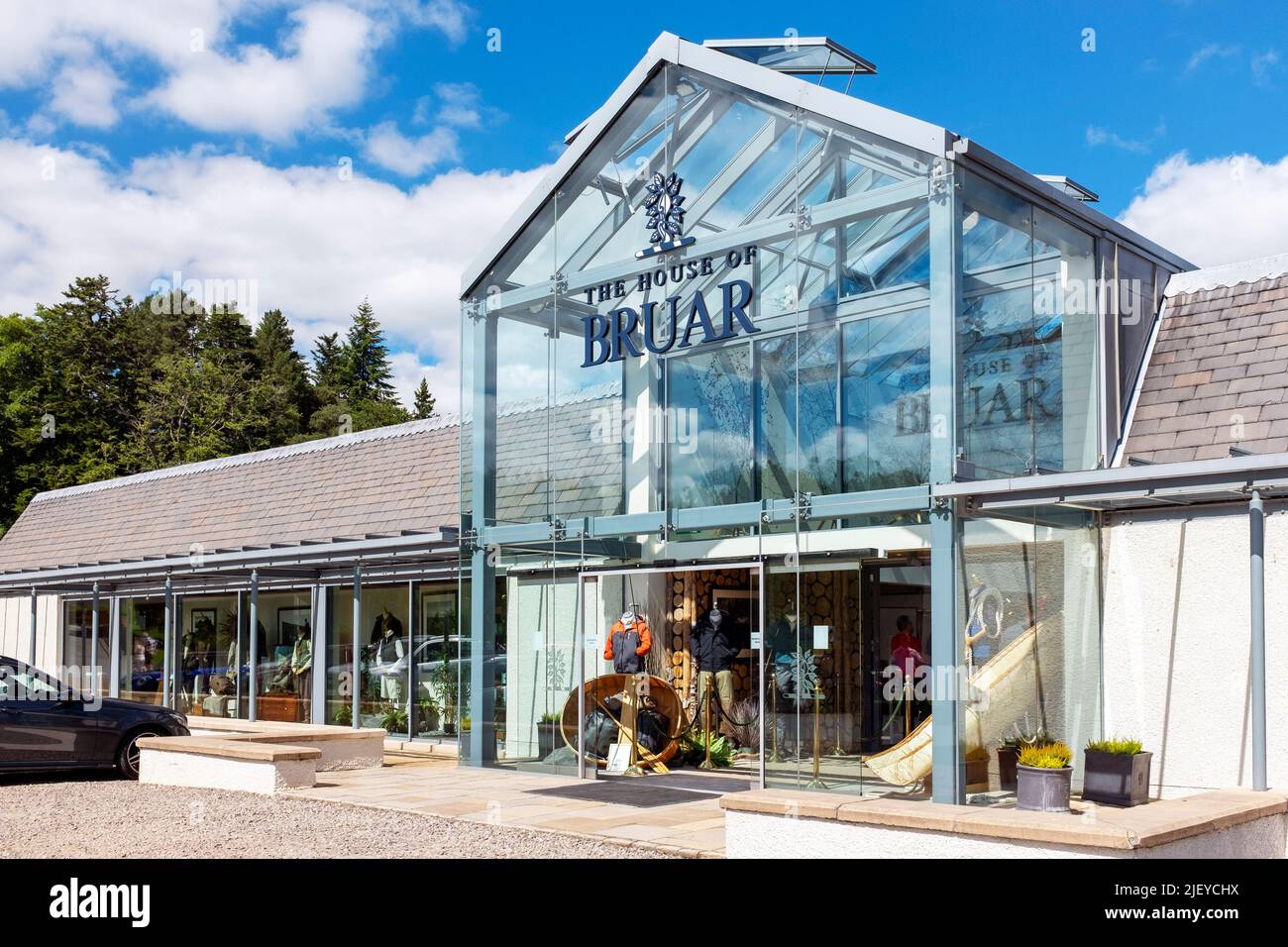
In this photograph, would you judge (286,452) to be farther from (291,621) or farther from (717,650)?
(717,650)

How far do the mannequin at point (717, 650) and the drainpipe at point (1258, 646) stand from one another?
5.46 meters

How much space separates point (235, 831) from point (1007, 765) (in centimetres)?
640

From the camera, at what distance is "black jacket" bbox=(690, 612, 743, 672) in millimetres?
14172

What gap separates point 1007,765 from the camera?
36.7ft

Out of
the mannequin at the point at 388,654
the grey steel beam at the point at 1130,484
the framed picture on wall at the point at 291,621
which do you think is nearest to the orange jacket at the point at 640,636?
the grey steel beam at the point at 1130,484

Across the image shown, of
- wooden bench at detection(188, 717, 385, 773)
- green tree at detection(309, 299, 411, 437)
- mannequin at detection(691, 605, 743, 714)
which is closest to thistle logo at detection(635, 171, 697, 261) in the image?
mannequin at detection(691, 605, 743, 714)

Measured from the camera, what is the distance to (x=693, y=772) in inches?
556

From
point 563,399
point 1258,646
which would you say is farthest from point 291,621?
point 1258,646

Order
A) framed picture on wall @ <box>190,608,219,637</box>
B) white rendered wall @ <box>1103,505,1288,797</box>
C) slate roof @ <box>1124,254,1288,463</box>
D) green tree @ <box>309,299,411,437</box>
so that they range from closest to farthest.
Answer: white rendered wall @ <box>1103,505,1288,797</box> < slate roof @ <box>1124,254,1288,463</box> < framed picture on wall @ <box>190,608,219,637</box> < green tree @ <box>309,299,411,437</box>


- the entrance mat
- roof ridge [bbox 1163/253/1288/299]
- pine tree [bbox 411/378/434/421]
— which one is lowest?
the entrance mat

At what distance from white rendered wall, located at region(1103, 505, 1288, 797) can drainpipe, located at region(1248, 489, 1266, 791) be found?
27.1 inches

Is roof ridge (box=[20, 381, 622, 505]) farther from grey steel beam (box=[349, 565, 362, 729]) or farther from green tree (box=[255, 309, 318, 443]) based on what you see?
green tree (box=[255, 309, 318, 443])

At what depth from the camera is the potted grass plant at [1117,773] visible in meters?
10.2
